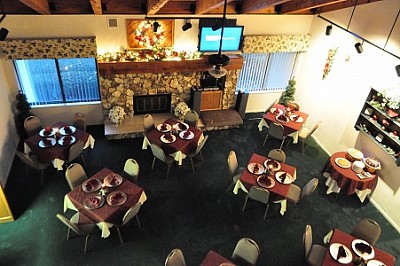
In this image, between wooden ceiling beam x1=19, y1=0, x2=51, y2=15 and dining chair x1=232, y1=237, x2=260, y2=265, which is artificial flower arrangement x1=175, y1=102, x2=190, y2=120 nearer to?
wooden ceiling beam x1=19, y1=0, x2=51, y2=15

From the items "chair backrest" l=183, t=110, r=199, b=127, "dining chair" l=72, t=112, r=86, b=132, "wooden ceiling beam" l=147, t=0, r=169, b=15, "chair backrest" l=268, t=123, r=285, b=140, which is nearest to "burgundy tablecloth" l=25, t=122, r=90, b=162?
"dining chair" l=72, t=112, r=86, b=132

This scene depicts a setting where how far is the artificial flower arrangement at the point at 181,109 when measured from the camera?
9344mm

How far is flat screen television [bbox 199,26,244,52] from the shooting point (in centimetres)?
877

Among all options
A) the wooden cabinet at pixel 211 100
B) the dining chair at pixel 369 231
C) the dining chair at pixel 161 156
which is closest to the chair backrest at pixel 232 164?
the dining chair at pixel 161 156

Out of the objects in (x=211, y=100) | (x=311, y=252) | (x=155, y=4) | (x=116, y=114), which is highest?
(x=155, y=4)

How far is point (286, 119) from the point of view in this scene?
9.04 m

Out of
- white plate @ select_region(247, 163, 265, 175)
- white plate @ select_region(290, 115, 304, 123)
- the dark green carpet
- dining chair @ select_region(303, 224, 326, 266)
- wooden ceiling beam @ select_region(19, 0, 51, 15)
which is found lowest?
the dark green carpet

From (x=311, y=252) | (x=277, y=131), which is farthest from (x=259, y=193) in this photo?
(x=277, y=131)

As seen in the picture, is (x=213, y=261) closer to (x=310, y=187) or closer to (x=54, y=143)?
(x=310, y=187)

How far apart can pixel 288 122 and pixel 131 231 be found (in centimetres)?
526

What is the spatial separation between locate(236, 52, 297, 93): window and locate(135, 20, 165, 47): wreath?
2761 mm

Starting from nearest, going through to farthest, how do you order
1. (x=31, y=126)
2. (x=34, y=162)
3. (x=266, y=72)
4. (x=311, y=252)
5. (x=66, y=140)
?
(x=311, y=252) < (x=34, y=162) < (x=66, y=140) < (x=31, y=126) < (x=266, y=72)

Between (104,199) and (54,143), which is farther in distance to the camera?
(54,143)

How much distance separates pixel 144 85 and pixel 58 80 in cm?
234
